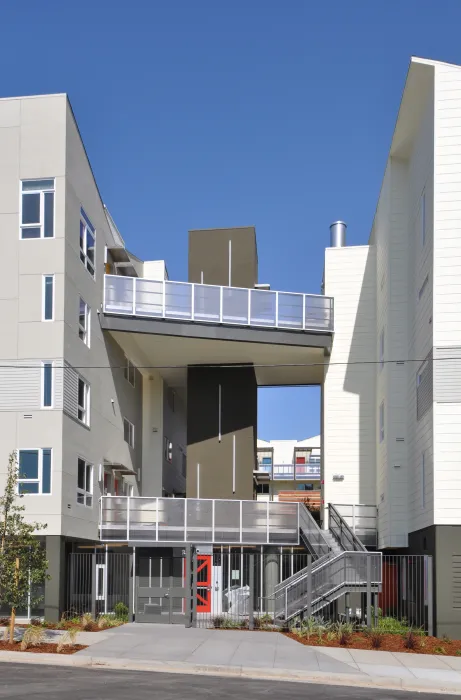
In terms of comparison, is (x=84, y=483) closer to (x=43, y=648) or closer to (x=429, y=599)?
(x=43, y=648)

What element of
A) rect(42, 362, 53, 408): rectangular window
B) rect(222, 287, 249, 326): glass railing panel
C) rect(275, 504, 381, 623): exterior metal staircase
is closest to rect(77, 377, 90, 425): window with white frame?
rect(42, 362, 53, 408): rectangular window

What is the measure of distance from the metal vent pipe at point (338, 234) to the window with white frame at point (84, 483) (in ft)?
53.3

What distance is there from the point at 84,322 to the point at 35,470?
5559mm

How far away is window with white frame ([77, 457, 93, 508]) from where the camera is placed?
28.2 m

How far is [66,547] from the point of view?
27766mm

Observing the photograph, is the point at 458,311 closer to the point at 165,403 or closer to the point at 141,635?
the point at 141,635

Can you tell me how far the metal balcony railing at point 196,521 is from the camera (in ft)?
99.9

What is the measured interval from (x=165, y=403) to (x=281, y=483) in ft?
118

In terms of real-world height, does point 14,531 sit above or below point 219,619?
above

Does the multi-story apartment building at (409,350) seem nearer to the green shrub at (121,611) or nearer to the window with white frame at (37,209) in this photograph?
the green shrub at (121,611)

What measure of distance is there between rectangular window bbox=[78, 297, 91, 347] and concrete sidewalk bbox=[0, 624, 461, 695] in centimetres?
976

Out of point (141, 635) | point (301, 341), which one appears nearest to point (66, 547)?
point (141, 635)

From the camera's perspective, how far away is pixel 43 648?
2062 centimetres

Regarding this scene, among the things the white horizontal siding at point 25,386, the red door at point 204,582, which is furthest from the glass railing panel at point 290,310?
the white horizontal siding at point 25,386
